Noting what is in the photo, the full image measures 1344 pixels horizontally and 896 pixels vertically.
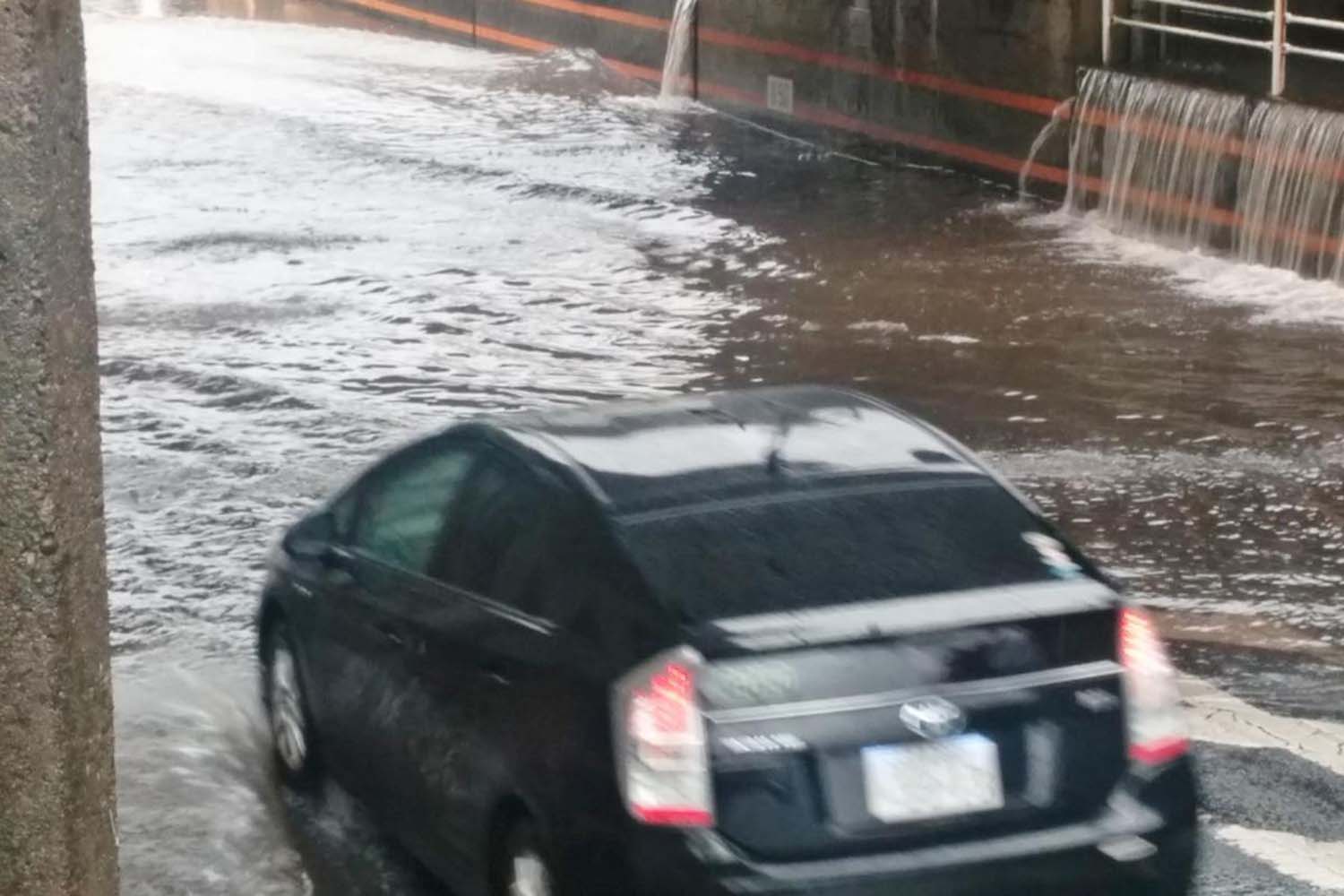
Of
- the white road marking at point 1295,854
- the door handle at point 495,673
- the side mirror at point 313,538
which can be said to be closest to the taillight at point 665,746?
the door handle at point 495,673

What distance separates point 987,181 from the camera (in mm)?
20969

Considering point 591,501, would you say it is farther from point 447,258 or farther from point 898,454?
point 447,258

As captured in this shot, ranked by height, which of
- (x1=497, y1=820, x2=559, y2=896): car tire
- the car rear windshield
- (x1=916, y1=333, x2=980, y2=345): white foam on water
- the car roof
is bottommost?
(x1=916, y1=333, x2=980, y2=345): white foam on water

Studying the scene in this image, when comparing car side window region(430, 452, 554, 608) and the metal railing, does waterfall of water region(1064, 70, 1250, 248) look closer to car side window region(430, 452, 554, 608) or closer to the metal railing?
the metal railing

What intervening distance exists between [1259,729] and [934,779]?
10.5ft

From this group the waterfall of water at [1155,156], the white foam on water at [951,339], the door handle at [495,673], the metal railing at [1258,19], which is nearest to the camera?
the door handle at [495,673]

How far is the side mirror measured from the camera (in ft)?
23.8

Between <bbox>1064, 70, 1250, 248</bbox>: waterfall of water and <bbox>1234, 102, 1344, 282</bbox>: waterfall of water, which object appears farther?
<bbox>1064, 70, 1250, 248</bbox>: waterfall of water

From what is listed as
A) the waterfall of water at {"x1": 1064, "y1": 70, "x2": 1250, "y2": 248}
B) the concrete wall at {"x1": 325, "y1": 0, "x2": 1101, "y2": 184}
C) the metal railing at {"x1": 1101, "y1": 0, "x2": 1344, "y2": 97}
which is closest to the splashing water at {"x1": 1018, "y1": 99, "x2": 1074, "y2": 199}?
the concrete wall at {"x1": 325, "y1": 0, "x2": 1101, "y2": 184}

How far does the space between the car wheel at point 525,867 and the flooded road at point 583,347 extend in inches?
44.0

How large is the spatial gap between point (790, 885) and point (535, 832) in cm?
82

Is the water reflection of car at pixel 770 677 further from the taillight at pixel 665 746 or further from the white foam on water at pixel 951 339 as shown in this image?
the white foam on water at pixel 951 339

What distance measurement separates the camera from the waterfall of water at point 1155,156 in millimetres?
17703

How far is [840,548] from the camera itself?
5527mm
